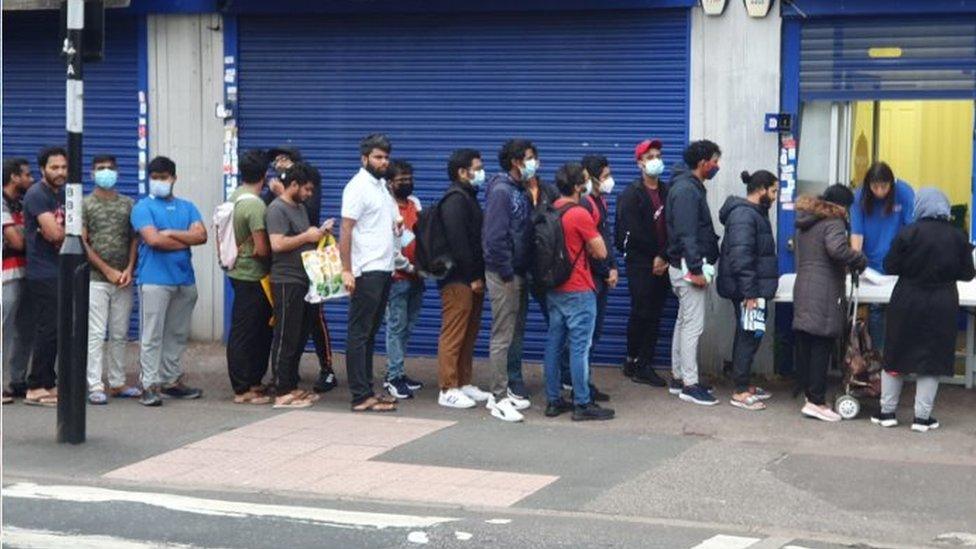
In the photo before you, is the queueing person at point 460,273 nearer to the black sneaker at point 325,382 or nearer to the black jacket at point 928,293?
the black sneaker at point 325,382

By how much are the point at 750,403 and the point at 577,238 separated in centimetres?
196

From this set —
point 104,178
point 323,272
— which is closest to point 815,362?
point 323,272

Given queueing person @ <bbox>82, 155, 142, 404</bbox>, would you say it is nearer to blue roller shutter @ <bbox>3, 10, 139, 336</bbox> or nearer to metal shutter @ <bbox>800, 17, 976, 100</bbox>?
blue roller shutter @ <bbox>3, 10, 139, 336</bbox>

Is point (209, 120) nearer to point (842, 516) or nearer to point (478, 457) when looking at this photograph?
point (478, 457)

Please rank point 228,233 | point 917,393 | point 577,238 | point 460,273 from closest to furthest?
point 917,393 → point 577,238 → point 460,273 → point 228,233

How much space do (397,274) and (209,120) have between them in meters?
3.31

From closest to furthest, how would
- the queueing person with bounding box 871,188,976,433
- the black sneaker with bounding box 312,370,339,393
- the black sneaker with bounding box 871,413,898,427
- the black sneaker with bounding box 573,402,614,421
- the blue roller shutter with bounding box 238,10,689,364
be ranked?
the queueing person with bounding box 871,188,976,433, the black sneaker with bounding box 871,413,898,427, the black sneaker with bounding box 573,402,614,421, the black sneaker with bounding box 312,370,339,393, the blue roller shutter with bounding box 238,10,689,364

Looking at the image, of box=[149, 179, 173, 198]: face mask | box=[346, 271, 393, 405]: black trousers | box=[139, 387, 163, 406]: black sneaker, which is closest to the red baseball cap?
box=[346, 271, 393, 405]: black trousers

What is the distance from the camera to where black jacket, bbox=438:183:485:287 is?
11570mm

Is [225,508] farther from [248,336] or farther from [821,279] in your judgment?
[821,279]

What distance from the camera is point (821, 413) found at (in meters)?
11.4

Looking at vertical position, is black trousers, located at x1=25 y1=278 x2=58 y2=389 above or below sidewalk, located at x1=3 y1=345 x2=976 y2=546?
above

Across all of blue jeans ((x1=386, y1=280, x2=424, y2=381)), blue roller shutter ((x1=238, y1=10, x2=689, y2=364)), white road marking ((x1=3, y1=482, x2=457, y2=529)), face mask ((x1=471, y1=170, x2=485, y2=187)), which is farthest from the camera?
blue roller shutter ((x1=238, y1=10, x2=689, y2=364))

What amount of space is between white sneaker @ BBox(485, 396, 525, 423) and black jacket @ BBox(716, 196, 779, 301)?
1.83 metres
